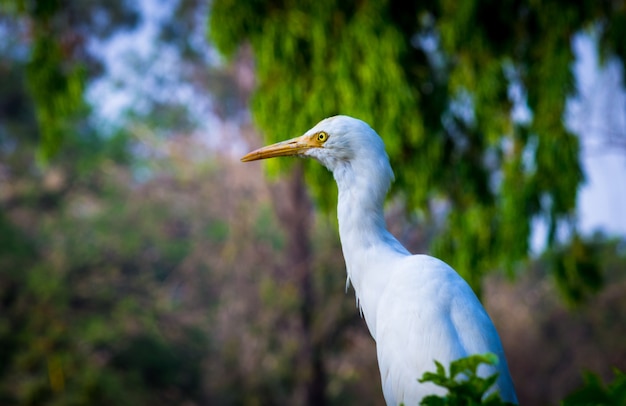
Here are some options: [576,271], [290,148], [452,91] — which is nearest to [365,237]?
[290,148]

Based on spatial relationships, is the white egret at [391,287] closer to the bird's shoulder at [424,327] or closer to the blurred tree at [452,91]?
the bird's shoulder at [424,327]

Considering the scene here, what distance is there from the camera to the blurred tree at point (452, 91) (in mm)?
3951

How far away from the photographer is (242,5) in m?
4.20

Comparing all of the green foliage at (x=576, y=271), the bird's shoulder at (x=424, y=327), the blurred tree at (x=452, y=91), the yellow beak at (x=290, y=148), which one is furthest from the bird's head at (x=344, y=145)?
the green foliage at (x=576, y=271)

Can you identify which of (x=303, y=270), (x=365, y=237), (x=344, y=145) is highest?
(x=303, y=270)

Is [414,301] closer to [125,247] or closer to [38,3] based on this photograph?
[38,3]

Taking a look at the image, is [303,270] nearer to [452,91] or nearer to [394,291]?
[452,91]

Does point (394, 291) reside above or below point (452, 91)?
below

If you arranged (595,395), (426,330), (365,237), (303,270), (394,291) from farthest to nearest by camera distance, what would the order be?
1. (303,270)
2. (365,237)
3. (394,291)
4. (426,330)
5. (595,395)

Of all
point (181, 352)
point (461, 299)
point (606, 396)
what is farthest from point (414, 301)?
point (181, 352)

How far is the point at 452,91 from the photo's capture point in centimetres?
430

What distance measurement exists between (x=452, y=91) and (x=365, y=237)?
2570 millimetres

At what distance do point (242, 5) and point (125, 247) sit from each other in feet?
21.3

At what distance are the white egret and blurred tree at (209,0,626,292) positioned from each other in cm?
187
